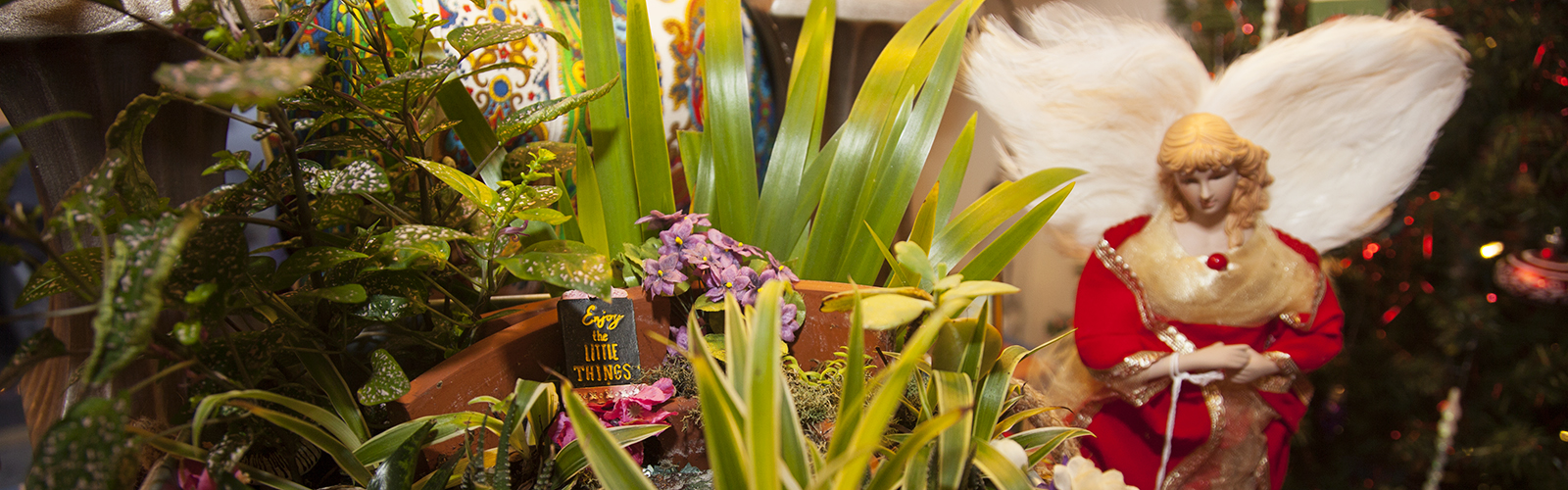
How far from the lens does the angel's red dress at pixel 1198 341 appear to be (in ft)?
3.46

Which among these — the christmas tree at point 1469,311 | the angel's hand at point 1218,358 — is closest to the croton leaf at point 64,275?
the angel's hand at point 1218,358

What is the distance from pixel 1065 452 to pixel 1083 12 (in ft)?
2.08

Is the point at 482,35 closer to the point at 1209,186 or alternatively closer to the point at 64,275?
the point at 64,275

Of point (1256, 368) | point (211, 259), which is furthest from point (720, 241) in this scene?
point (1256, 368)

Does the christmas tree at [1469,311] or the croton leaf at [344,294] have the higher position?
the croton leaf at [344,294]

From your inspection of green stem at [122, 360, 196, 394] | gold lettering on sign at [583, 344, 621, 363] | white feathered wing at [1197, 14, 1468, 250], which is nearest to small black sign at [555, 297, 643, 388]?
gold lettering on sign at [583, 344, 621, 363]

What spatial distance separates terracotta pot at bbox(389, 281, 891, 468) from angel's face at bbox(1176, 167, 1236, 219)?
1.96 ft

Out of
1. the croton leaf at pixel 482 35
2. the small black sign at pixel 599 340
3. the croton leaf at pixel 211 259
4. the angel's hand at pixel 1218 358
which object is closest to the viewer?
the croton leaf at pixel 211 259

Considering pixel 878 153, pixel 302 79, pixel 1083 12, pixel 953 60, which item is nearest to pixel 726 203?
pixel 878 153

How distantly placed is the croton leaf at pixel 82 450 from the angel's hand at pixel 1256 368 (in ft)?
3.83

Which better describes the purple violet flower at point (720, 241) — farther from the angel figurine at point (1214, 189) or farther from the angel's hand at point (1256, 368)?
the angel's hand at point (1256, 368)

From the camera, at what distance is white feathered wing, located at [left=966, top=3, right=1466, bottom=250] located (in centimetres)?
107

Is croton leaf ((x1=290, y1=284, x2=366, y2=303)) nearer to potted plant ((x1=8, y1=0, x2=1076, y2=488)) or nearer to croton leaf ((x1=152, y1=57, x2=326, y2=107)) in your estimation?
potted plant ((x1=8, y1=0, x2=1076, y2=488))

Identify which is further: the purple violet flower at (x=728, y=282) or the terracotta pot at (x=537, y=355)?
the purple violet flower at (x=728, y=282)
